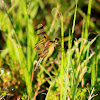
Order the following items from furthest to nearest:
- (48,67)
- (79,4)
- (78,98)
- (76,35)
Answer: (79,4)
(76,35)
(48,67)
(78,98)

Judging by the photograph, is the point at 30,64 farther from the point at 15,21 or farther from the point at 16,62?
the point at 15,21

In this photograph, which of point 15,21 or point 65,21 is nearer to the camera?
point 15,21

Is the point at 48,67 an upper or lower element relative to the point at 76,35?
lower

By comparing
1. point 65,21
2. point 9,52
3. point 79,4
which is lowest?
point 9,52

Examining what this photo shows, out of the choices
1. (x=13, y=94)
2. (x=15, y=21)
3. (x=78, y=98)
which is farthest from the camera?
(x=15, y=21)

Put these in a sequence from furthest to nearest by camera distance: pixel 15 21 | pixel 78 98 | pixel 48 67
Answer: pixel 15 21, pixel 48 67, pixel 78 98

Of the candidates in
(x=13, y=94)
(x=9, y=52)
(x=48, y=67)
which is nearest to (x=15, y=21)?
(x=9, y=52)

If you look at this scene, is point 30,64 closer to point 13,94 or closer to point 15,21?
Answer: point 13,94

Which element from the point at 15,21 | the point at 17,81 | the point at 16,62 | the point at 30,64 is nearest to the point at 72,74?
the point at 30,64

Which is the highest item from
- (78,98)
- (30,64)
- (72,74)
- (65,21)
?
(65,21)
